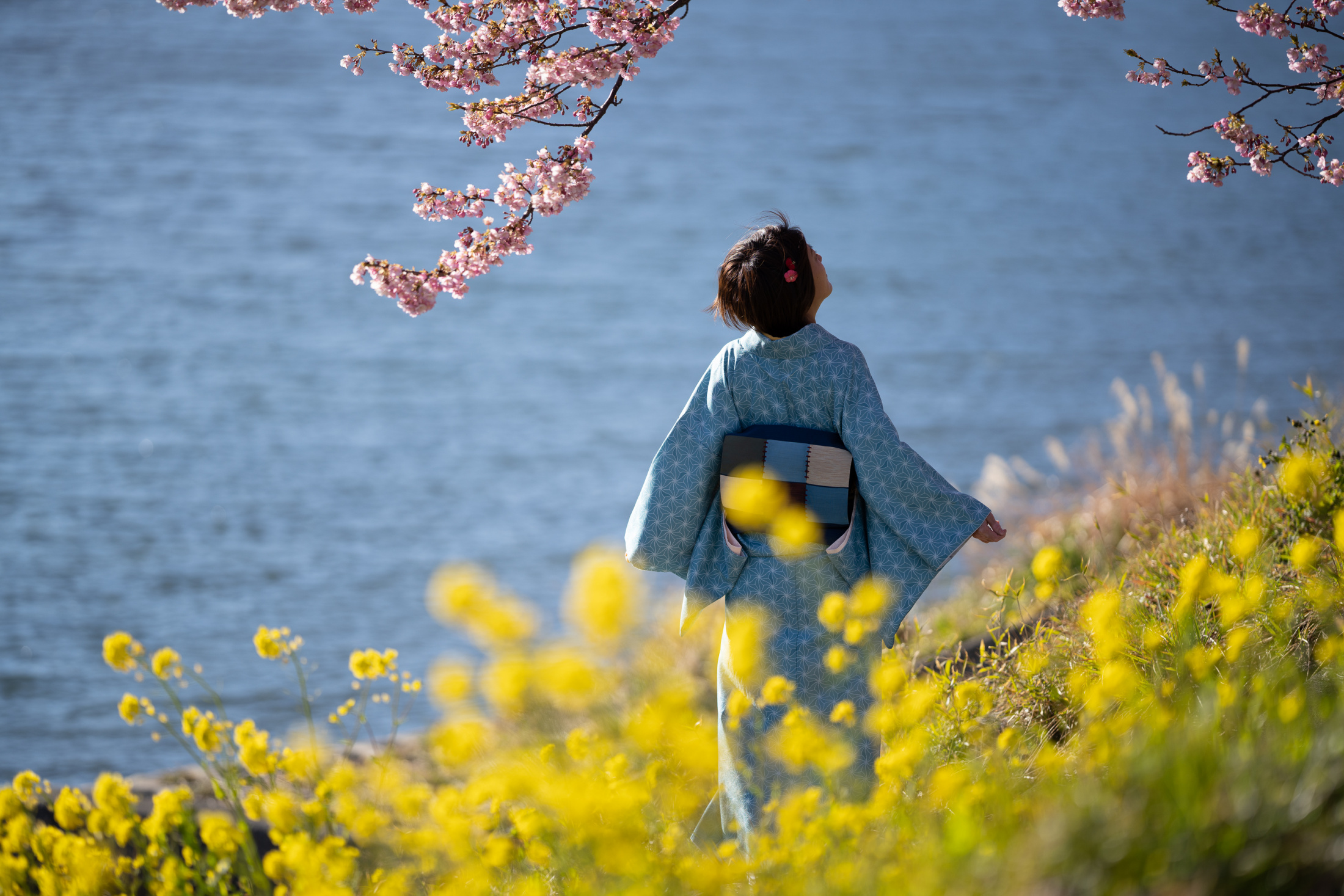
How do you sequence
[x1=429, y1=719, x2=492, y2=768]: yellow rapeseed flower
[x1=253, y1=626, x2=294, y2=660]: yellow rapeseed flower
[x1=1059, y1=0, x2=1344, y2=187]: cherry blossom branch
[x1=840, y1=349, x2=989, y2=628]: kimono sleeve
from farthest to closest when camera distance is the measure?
1. [x1=1059, y1=0, x2=1344, y2=187]: cherry blossom branch
2. [x1=840, y1=349, x2=989, y2=628]: kimono sleeve
3. [x1=253, y1=626, x2=294, y2=660]: yellow rapeseed flower
4. [x1=429, y1=719, x2=492, y2=768]: yellow rapeseed flower

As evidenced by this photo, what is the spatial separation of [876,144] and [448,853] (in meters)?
30.0

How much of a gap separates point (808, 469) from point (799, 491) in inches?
2.1

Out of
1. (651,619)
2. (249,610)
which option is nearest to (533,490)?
(249,610)

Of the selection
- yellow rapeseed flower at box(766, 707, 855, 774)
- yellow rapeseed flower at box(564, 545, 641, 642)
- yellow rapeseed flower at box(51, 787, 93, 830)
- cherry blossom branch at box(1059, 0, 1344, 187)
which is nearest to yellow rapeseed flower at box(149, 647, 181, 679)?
yellow rapeseed flower at box(51, 787, 93, 830)

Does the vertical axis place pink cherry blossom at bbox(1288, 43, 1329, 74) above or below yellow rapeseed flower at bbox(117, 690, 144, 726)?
above

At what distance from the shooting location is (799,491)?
6.96 feet

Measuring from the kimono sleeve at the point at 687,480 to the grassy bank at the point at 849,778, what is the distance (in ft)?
0.94

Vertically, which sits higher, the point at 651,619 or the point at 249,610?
the point at 651,619

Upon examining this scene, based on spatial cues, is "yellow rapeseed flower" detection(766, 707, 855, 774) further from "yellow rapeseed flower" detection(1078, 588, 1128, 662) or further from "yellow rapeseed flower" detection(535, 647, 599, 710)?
"yellow rapeseed flower" detection(1078, 588, 1128, 662)

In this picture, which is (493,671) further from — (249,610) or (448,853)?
(249,610)

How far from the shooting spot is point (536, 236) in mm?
25375

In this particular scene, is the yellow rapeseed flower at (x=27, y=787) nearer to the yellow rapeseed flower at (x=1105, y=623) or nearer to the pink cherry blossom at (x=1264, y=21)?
the yellow rapeseed flower at (x=1105, y=623)

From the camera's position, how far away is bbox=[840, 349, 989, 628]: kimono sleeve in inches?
83.4

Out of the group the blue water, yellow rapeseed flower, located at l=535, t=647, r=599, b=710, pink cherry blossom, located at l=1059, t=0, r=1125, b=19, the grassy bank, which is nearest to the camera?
the grassy bank
